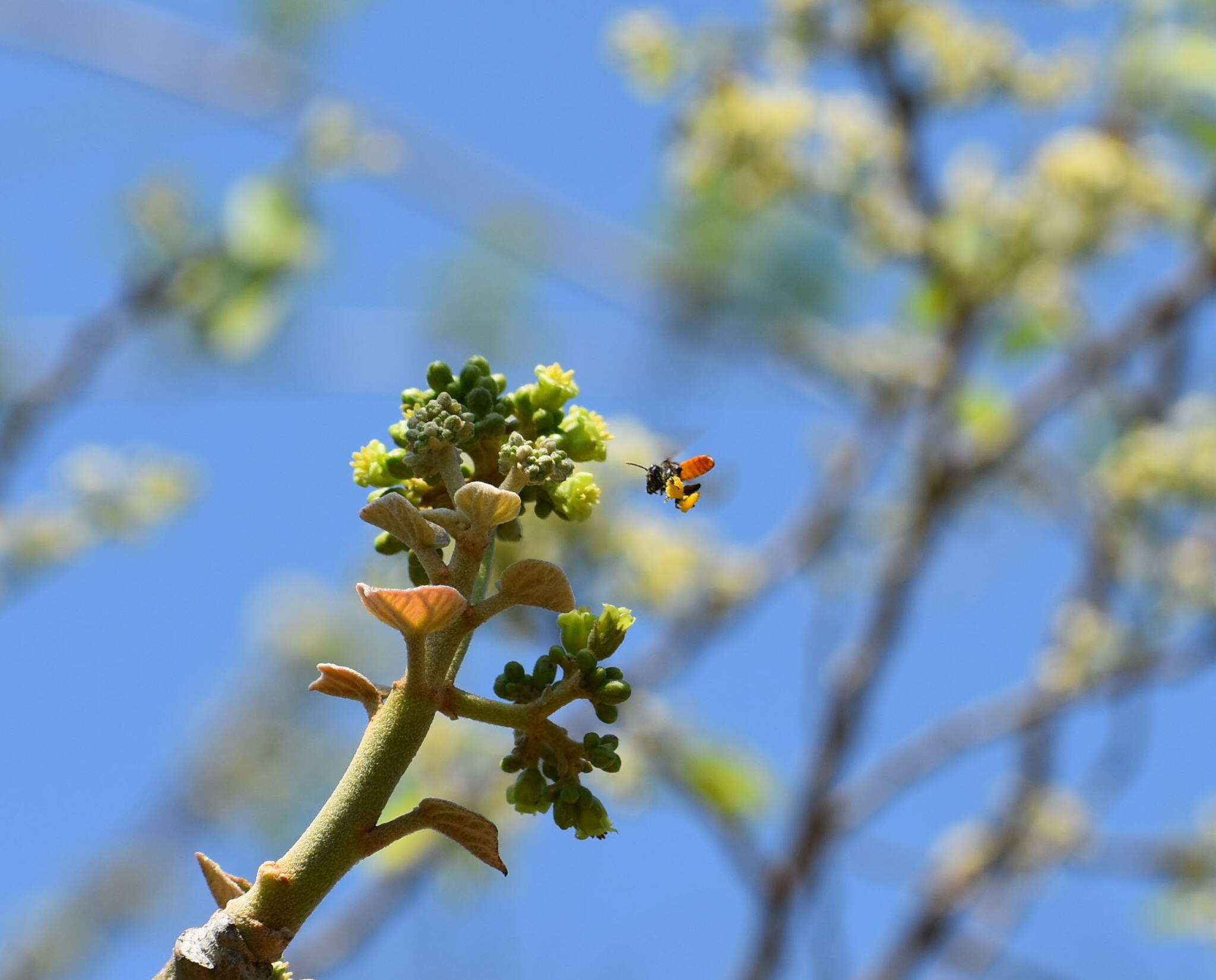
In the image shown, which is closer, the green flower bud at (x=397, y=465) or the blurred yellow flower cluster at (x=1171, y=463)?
the green flower bud at (x=397, y=465)

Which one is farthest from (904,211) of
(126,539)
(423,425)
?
(423,425)

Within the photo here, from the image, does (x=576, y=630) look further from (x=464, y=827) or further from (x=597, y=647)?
(x=464, y=827)

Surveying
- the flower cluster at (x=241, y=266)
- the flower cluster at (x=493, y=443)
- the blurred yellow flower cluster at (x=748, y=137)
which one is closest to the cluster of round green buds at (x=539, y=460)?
the flower cluster at (x=493, y=443)

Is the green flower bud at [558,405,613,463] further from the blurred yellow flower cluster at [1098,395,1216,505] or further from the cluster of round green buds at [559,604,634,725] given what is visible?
the blurred yellow flower cluster at [1098,395,1216,505]

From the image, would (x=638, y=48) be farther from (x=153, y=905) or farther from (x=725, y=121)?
(x=153, y=905)

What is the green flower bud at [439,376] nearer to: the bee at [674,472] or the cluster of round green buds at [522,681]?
the cluster of round green buds at [522,681]

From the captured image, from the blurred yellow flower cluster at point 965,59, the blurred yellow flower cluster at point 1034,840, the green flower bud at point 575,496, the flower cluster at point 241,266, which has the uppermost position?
the blurred yellow flower cluster at point 965,59
